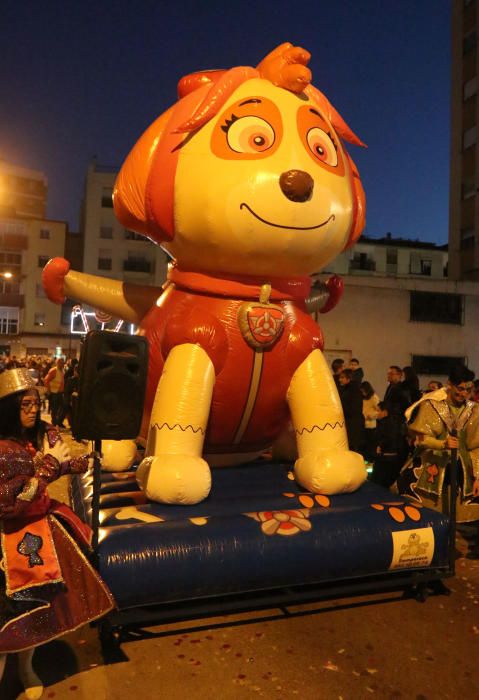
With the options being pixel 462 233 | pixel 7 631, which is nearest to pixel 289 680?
pixel 7 631

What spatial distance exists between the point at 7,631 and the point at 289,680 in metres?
1.46

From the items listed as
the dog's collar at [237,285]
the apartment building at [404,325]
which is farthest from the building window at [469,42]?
the dog's collar at [237,285]

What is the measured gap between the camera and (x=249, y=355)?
438 cm

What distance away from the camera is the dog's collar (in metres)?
4.46

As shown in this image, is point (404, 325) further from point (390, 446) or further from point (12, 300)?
point (12, 300)

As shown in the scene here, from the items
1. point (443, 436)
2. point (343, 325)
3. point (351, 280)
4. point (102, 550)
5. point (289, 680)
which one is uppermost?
point (351, 280)

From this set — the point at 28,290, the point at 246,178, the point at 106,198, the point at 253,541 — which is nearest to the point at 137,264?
the point at 106,198

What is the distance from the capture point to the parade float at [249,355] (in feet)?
12.0

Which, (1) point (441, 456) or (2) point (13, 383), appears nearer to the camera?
(2) point (13, 383)

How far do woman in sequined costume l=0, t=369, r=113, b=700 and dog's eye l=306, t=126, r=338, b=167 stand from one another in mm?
2756

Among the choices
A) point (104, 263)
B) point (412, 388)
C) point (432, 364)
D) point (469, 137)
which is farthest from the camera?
point (104, 263)

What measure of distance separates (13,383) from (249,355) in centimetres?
192

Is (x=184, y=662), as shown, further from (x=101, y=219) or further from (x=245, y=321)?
(x=101, y=219)

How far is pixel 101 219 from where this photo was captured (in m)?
39.2
